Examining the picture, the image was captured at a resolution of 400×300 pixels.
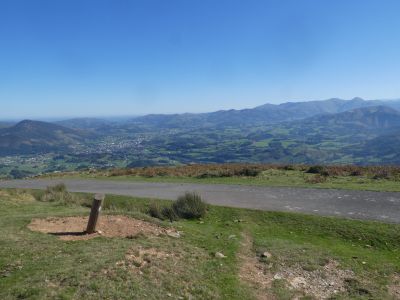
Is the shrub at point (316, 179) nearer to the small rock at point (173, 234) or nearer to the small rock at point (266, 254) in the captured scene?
the small rock at point (266, 254)

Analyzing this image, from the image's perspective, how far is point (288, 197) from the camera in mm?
20688

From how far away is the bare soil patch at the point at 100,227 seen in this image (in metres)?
13.7

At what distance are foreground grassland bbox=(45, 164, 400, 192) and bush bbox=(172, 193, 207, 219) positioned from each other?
26.1ft

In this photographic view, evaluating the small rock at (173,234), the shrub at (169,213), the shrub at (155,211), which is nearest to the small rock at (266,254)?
the small rock at (173,234)

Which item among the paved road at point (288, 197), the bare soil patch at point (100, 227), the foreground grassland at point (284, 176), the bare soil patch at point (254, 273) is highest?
the bare soil patch at point (100, 227)

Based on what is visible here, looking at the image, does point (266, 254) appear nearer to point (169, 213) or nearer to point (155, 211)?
point (169, 213)

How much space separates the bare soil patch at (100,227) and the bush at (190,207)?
2.84 metres

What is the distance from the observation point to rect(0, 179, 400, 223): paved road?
56.6 ft

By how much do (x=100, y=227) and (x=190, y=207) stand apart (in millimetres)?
4785

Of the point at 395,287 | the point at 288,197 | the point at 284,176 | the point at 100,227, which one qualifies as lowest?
the point at 284,176

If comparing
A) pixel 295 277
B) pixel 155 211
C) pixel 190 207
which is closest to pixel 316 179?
pixel 190 207

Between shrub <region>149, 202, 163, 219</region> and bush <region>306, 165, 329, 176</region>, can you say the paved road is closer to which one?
shrub <region>149, 202, 163, 219</region>

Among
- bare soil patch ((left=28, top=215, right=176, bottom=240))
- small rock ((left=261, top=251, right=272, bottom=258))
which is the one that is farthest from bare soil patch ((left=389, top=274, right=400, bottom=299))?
bare soil patch ((left=28, top=215, right=176, bottom=240))

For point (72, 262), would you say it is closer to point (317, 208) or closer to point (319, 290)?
point (319, 290)
